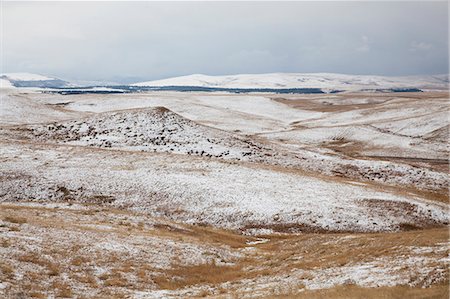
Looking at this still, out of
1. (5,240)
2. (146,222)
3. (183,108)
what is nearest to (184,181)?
(146,222)

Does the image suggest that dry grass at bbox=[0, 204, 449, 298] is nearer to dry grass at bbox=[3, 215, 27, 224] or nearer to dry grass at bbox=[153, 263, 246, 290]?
dry grass at bbox=[153, 263, 246, 290]

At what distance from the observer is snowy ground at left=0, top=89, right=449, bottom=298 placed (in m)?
23.8

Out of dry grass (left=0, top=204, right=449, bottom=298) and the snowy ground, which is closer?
dry grass (left=0, top=204, right=449, bottom=298)

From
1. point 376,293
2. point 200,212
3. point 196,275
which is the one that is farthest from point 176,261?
point 200,212

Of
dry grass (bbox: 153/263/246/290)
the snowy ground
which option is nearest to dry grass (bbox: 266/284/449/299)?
the snowy ground

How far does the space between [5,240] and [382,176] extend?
54.7 metres

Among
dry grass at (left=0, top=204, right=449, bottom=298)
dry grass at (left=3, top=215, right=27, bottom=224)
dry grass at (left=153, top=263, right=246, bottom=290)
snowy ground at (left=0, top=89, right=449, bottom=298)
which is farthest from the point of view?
dry grass at (left=3, top=215, right=27, bottom=224)

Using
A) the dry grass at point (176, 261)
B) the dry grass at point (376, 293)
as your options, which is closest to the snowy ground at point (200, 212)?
the dry grass at point (176, 261)

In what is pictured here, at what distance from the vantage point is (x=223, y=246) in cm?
3472

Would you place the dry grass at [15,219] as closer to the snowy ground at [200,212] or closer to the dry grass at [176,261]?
the snowy ground at [200,212]

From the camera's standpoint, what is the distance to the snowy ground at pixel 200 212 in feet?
78.2

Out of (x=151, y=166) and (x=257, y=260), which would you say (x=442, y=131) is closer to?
(x=151, y=166)

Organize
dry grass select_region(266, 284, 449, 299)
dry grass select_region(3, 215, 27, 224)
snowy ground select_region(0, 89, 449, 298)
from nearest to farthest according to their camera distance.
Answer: dry grass select_region(266, 284, 449, 299) → snowy ground select_region(0, 89, 449, 298) → dry grass select_region(3, 215, 27, 224)

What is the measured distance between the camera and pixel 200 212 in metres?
45.0
